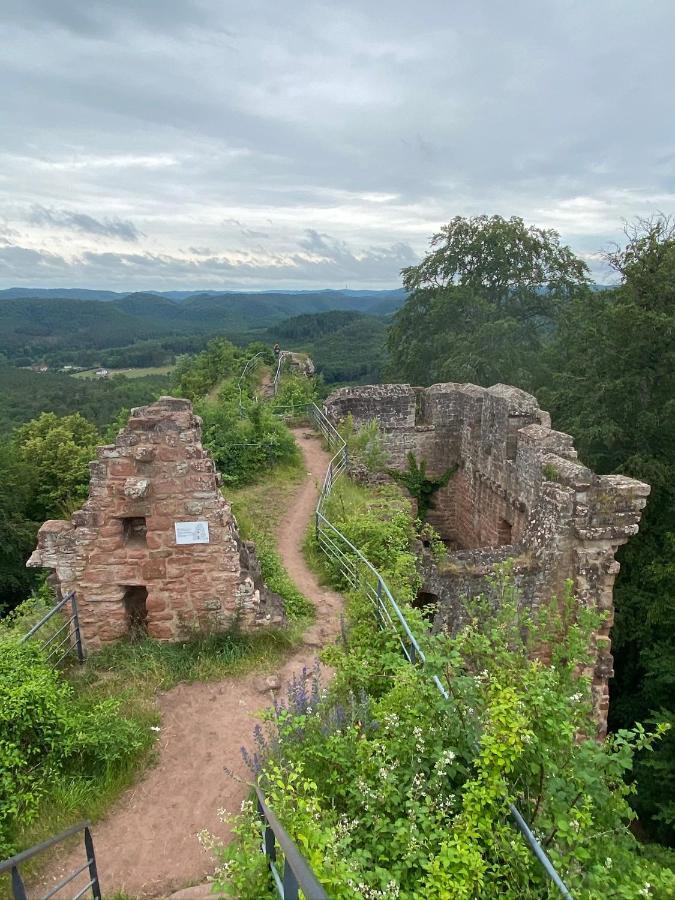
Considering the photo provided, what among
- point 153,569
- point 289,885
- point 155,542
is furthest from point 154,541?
point 289,885

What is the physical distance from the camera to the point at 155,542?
7.27 m

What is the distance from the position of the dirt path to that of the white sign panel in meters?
1.68

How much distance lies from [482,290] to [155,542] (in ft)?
72.2

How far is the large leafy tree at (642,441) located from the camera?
11086 millimetres

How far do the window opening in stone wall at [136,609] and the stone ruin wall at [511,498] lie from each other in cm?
409

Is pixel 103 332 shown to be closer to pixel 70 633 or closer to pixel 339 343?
pixel 339 343

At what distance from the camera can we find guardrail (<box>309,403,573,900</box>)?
11.2 feet

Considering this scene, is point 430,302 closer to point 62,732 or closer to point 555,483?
point 555,483

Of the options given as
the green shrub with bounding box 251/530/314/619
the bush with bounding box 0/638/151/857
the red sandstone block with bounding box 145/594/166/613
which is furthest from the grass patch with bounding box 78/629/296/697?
the bush with bounding box 0/638/151/857

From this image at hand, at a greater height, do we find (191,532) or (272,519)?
(191,532)

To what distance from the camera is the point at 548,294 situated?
84.9ft

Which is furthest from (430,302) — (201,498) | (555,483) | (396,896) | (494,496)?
(396,896)

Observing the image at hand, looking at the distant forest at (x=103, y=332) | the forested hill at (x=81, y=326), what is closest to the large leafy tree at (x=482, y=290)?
the distant forest at (x=103, y=332)

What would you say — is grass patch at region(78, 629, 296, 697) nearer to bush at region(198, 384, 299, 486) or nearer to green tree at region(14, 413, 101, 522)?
bush at region(198, 384, 299, 486)
